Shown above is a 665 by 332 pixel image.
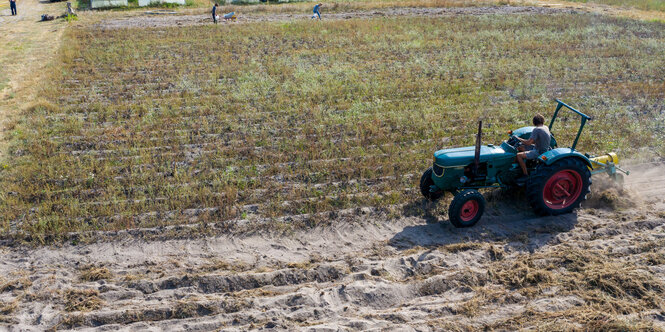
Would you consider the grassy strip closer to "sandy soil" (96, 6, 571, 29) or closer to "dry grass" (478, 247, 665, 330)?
"dry grass" (478, 247, 665, 330)

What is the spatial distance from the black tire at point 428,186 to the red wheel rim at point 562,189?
64.1 inches

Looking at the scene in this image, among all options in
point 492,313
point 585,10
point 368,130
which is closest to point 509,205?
point 492,313

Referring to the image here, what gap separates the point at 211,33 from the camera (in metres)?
22.4

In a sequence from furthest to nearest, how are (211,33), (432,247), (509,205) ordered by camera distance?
(211,33) → (509,205) → (432,247)

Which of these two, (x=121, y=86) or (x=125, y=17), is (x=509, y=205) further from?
(x=125, y=17)

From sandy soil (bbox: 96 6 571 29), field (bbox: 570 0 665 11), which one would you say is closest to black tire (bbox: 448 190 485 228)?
sandy soil (bbox: 96 6 571 29)

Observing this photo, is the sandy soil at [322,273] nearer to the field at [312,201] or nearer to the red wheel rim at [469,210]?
the field at [312,201]

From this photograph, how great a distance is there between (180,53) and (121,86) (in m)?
4.26

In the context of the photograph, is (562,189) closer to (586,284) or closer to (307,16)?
(586,284)

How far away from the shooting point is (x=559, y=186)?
26.0ft

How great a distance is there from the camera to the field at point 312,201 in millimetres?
6324

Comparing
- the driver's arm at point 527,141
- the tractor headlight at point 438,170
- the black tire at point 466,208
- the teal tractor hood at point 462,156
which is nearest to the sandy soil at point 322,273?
the black tire at point 466,208

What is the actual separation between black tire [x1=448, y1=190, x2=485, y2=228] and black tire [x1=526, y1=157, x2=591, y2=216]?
0.81 meters

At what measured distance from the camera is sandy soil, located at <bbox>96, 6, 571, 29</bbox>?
25234 millimetres
